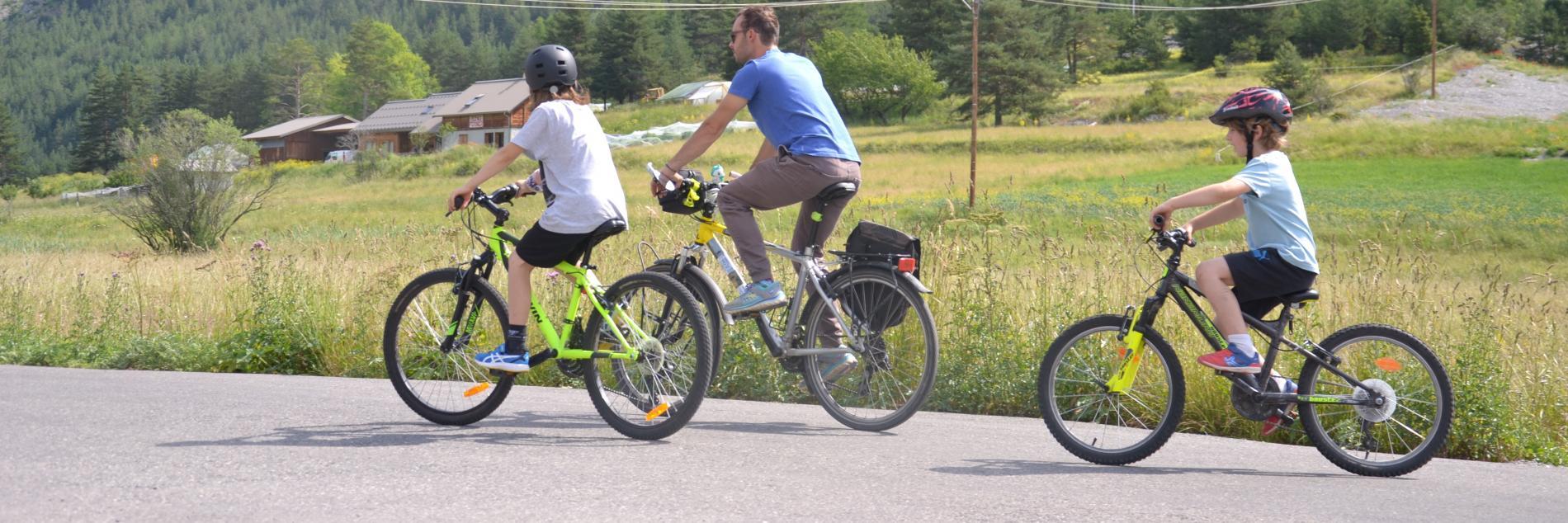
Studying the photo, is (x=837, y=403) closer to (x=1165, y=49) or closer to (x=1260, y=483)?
(x=1260, y=483)

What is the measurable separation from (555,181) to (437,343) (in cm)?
116

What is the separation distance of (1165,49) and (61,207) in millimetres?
88577

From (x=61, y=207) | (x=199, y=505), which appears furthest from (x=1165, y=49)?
(x=199, y=505)

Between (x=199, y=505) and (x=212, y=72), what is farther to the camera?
(x=212, y=72)

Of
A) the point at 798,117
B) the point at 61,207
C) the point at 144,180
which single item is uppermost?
the point at 798,117

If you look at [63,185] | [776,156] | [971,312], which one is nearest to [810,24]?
[63,185]

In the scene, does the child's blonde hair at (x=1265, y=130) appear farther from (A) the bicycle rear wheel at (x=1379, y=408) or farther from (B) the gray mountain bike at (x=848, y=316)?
(B) the gray mountain bike at (x=848, y=316)

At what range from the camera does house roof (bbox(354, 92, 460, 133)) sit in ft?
367

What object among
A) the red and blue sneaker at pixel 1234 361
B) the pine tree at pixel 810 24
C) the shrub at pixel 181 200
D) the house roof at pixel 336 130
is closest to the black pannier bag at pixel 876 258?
the red and blue sneaker at pixel 1234 361

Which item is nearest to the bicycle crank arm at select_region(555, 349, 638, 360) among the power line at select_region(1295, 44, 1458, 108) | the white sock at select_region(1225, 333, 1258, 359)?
the white sock at select_region(1225, 333, 1258, 359)

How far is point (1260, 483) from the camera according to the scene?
548 cm

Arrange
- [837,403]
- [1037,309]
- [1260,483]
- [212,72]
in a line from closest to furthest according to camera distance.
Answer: [1260,483], [837,403], [1037,309], [212,72]

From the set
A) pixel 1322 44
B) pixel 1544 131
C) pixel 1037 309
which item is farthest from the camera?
pixel 1322 44

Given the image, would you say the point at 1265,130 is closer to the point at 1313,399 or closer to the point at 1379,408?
the point at 1313,399
